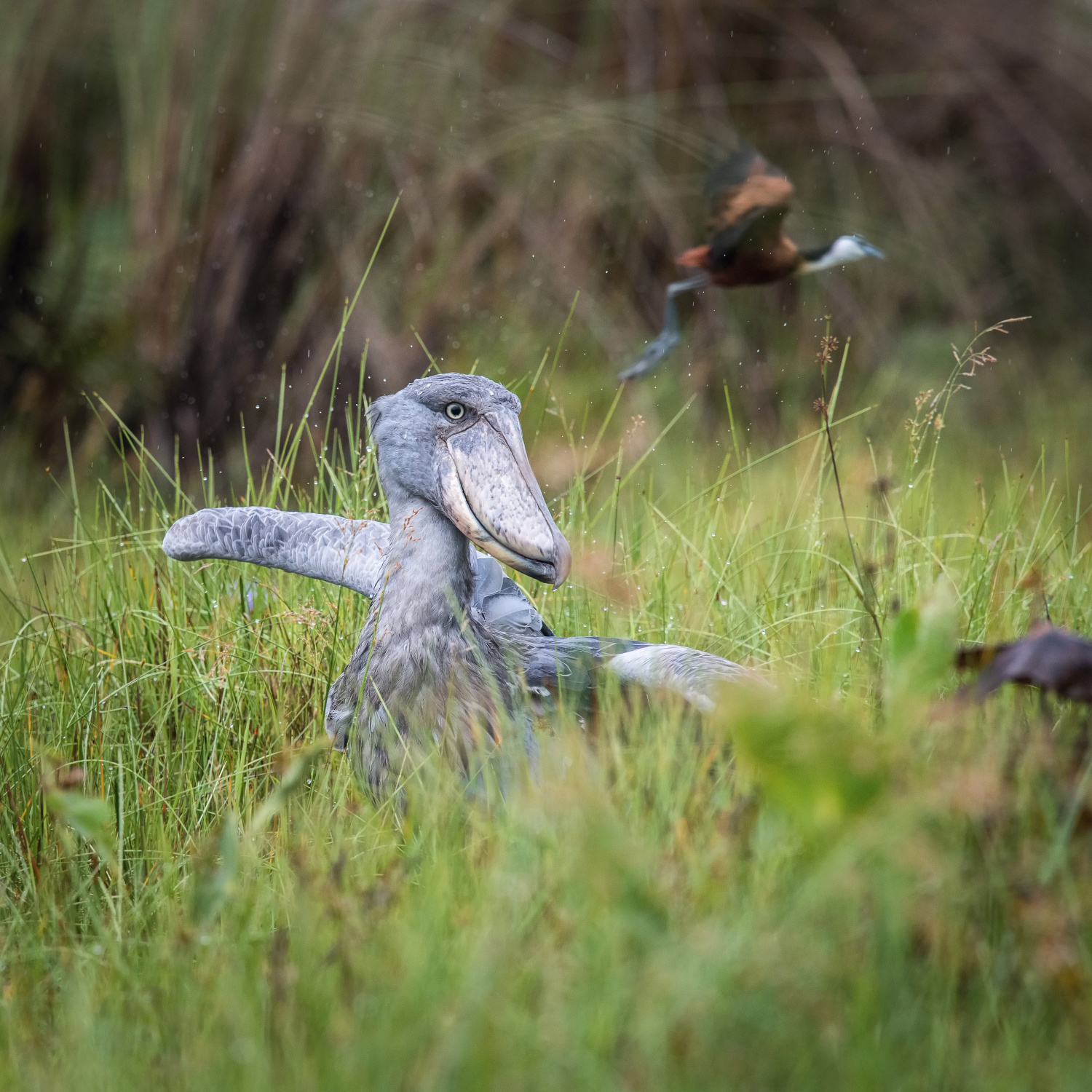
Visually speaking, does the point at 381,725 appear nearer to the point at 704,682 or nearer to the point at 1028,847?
the point at 704,682

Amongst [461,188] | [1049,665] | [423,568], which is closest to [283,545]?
[423,568]

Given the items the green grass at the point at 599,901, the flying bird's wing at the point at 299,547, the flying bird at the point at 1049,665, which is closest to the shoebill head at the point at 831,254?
the green grass at the point at 599,901

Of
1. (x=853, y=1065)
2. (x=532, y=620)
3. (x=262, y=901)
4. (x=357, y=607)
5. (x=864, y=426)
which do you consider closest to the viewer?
(x=853, y=1065)

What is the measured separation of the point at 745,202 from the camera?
3299 millimetres

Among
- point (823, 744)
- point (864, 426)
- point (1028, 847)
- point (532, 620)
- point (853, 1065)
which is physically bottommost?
point (864, 426)

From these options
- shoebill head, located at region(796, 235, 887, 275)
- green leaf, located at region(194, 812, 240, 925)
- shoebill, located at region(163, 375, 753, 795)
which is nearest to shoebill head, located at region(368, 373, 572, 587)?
shoebill, located at region(163, 375, 753, 795)

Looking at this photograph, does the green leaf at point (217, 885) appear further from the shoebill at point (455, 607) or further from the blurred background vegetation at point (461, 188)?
the blurred background vegetation at point (461, 188)

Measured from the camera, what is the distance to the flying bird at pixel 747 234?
3.28m

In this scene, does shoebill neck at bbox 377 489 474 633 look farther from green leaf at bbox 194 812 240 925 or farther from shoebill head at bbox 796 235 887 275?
shoebill head at bbox 796 235 887 275

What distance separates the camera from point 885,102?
611cm

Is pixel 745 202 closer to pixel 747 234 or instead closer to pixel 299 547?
pixel 747 234

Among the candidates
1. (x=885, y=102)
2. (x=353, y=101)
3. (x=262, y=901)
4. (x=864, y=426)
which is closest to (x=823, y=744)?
(x=262, y=901)

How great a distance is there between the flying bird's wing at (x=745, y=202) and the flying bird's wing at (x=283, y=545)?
1299 millimetres

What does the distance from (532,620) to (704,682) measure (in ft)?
1.74
